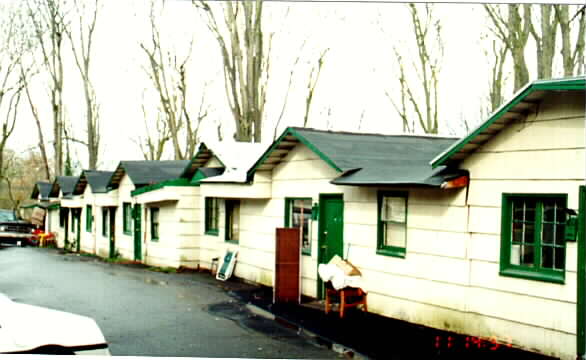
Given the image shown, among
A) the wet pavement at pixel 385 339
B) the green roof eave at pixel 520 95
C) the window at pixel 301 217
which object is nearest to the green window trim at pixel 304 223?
the window at pixel 301 217

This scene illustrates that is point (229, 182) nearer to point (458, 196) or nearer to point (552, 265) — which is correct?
point (458, 196)

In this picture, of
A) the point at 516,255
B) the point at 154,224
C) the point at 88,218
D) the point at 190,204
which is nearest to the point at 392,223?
the point at 516,255

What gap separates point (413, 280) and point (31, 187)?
8.10 metres

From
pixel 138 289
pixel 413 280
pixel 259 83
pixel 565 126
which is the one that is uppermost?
pixel 259 83

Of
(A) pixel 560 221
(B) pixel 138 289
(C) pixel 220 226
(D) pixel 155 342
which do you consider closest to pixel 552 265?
(A) pixel 560 221

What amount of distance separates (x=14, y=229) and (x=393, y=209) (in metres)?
7.89

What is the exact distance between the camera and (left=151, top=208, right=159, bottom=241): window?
18438 millimetres

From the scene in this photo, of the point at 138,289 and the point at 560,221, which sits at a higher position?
the point at 560,221

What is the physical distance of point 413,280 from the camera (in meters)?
9.74

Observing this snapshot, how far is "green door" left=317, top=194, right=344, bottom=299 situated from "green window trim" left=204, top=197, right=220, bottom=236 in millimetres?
5080

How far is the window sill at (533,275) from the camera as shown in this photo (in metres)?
7.49

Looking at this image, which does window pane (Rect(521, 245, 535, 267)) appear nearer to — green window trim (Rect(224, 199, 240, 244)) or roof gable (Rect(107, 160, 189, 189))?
green window trim (Rect(224, 199, 240, 244))

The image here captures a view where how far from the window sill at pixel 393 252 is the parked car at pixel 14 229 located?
7.13 m

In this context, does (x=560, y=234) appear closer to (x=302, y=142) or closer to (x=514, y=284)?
(x=514, y=284)
